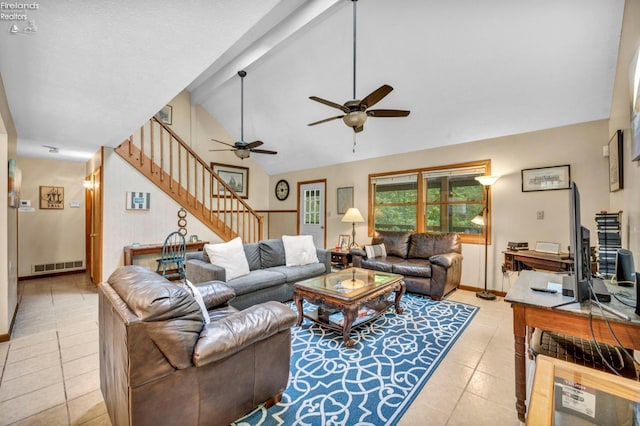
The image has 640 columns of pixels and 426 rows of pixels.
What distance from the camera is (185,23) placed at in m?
1.49

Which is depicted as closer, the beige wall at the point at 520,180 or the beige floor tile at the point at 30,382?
the beige floor tile at the point at 30,382

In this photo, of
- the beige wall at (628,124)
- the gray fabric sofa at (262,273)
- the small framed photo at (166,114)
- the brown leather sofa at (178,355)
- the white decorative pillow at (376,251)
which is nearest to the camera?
the brown leather sofa at (178,355)

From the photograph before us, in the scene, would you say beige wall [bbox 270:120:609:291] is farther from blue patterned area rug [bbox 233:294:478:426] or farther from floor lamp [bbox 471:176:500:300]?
blue patterned area rug [bbox 233:294:478:426]

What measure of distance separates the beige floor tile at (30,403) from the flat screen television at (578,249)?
10.5 feet

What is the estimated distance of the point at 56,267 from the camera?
5.20 m

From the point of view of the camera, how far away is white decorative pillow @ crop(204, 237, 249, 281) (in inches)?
126

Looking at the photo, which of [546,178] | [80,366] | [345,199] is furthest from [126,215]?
[546,178]

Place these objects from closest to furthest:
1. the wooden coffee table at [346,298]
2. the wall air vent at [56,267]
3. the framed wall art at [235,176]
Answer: the wooden coffee table at [346,298]
the wall air vent at [56,267]
the framed wall art at [235,176]

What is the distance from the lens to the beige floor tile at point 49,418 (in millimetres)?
1623

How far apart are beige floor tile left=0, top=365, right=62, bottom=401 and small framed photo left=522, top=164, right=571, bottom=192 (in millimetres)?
5501

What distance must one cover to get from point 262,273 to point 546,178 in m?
4.05

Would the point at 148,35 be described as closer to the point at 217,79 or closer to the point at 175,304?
the point at 175,304

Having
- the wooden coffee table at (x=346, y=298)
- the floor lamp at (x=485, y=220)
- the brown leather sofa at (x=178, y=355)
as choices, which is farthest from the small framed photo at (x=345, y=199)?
the brown leather sofa at (x=178, y=355)

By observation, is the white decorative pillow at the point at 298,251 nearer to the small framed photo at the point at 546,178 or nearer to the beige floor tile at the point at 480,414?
the beige floor tile at the point at 480,414
